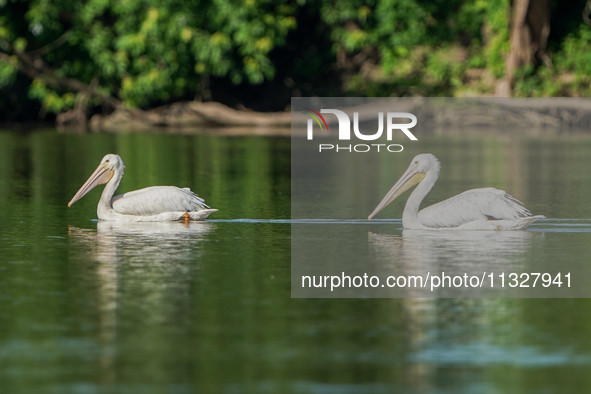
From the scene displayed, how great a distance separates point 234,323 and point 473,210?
4.01 metres

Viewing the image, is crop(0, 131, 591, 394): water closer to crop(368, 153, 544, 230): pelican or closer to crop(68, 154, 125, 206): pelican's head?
crop(368, 153, 544, 230): pelican

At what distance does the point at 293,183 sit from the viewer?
51.1 ft

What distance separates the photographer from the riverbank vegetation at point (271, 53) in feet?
106

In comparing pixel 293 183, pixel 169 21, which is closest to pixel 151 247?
pixel 293 183

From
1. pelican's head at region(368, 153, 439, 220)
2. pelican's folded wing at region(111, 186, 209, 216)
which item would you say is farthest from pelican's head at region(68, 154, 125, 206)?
pelican's head at region(368, 153, 439, 220)

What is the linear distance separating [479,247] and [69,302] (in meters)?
3.57

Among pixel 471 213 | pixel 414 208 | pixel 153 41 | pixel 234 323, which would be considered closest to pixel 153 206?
pixel 414 208

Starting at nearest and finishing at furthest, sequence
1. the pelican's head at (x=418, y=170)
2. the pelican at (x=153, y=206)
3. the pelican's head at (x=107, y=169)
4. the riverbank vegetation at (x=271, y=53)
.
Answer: the pelican's head at (x=418, y=170) → the pelican at (x=153, y=206) → the pelican's head at (x=107, y=169) → the riverbank vegetation at (x=271, y=53)

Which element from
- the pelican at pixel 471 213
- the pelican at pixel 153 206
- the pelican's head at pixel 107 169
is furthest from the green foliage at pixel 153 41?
the pelican at pixel 471 213

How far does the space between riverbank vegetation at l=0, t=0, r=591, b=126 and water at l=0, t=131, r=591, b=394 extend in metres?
21.1

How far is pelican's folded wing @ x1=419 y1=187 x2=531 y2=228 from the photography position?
388 inches

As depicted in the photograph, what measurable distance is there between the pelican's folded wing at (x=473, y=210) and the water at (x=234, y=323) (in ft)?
0.88

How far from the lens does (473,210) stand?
986cm

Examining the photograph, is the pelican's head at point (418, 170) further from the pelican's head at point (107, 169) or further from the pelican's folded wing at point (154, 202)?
the pelican's head at point (107, 169)
